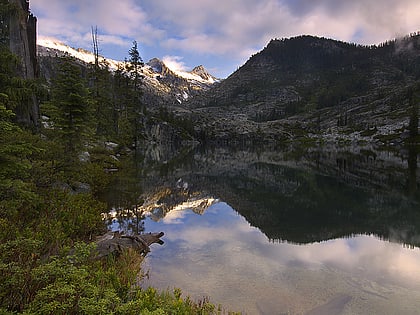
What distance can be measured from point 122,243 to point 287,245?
8.11 meters

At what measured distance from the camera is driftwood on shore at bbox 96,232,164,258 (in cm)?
1102

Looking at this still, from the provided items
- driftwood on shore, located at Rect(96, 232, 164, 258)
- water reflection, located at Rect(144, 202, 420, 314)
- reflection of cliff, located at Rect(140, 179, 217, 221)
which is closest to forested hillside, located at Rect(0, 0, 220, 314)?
driftwood on shore, located at Rect(96, 232, 164, 258)

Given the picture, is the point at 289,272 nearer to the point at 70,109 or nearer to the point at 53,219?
the point at 53,219

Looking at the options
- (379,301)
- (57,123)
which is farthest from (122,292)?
(57,123)

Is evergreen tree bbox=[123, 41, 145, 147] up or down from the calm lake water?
up

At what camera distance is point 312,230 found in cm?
1791

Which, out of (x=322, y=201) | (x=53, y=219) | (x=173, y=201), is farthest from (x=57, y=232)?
(x=322, y=201)

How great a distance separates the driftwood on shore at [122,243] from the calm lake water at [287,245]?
2.13 feet

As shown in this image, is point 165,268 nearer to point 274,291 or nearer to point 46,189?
point 274,291

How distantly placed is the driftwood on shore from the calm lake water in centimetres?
65

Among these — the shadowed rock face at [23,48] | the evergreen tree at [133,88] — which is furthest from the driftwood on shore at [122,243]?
the evergreen tree at [133,88]

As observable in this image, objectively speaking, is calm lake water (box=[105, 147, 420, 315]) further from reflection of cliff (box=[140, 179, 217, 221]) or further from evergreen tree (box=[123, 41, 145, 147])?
evergreen tree (box=[123, 41, 145, 147])

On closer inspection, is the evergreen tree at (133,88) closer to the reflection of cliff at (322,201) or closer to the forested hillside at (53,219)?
the reflection of cliff at (322,201)

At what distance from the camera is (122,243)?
1228cm
